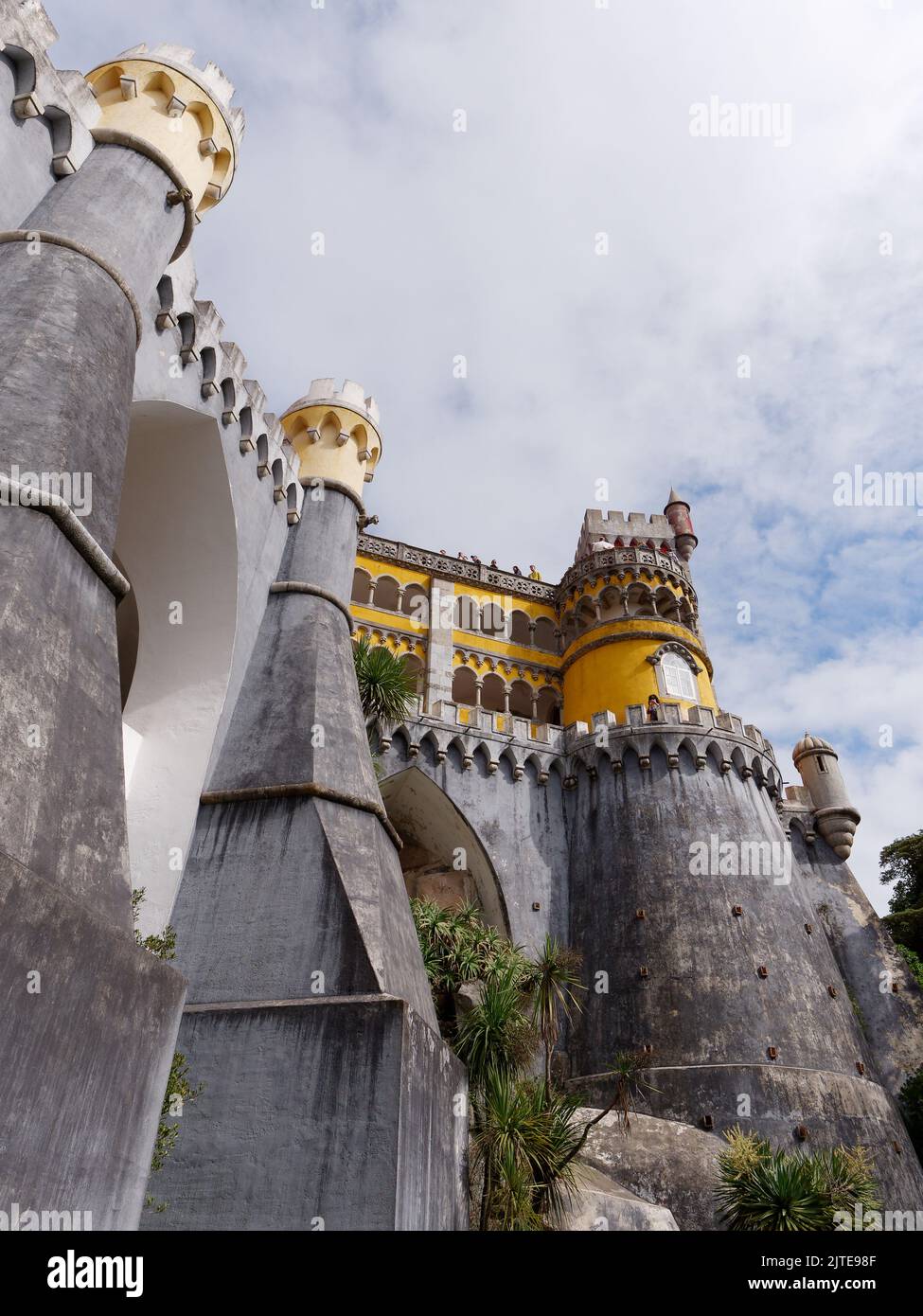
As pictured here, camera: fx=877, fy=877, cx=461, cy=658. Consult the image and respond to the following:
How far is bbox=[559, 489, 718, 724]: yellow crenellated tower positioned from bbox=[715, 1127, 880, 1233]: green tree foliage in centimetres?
1280

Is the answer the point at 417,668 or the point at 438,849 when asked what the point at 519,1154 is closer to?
the point at 438,849

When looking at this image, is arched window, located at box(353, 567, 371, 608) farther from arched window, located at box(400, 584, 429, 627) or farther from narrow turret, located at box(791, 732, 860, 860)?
narrow turret, located at box(791, 732, 860, 860)

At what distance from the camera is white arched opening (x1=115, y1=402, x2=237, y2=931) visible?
1203cm

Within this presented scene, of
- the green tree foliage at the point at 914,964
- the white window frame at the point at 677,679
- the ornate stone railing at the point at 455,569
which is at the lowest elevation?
the green tree foliage at the point at 914,964

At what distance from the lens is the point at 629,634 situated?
93.5 feet

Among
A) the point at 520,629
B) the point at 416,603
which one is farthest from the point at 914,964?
the point at 416,603

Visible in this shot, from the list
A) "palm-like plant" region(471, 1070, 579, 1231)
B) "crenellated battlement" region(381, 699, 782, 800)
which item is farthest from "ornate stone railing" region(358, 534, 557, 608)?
"palm-like plant" region(471, 1070, 579, 1231)

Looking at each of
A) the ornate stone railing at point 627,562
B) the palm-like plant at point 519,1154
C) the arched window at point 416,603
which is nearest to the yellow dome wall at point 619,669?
A: the ornate stone railing at point 627,562

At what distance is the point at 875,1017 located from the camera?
23.1m

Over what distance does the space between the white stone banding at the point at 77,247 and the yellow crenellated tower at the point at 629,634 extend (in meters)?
19.6

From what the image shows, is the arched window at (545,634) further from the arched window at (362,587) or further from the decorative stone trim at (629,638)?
the arched window at (362,587)

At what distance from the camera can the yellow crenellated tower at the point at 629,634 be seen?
90.7ft

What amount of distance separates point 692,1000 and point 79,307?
18.1 meters

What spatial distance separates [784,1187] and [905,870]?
23154mm
